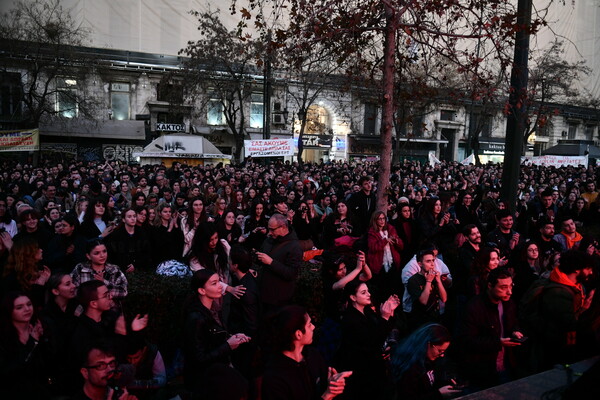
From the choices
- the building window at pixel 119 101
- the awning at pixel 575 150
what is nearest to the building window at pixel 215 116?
the building window at pixel 119 101

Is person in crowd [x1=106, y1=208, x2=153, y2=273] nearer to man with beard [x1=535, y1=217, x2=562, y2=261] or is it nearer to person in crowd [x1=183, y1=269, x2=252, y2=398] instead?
person in crowd [x1=183, y1=269, x2=252, y2=398]

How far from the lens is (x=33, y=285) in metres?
4.12

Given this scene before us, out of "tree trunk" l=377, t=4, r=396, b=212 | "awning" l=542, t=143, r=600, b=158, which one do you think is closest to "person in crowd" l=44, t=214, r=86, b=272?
"tree trunk" l=377, t=4, r=396, b=212

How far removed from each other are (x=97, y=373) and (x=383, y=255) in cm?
398

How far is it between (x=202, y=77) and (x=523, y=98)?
2204 centimetres

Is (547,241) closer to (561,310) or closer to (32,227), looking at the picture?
(561,310)

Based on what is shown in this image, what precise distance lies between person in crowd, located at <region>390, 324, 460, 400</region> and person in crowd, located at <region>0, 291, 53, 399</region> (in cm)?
216

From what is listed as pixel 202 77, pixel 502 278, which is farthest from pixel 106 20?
pixel 502 278

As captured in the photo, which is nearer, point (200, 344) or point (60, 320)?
point (200, 344)

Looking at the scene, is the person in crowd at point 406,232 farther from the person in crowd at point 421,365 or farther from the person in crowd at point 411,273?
the person in crowd at point 421,365

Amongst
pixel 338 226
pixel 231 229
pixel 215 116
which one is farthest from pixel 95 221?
pixel 215 116

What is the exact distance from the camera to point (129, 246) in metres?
5.59

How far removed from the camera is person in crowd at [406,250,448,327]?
4398 mm

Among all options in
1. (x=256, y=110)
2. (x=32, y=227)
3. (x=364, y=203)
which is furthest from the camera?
(x=256, y=110)
